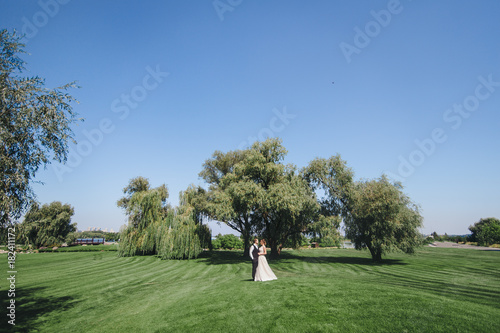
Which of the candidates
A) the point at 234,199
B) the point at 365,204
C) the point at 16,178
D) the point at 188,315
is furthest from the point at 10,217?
the point at 365,204

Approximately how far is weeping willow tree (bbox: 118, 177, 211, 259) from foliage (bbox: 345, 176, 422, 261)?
18.5 m

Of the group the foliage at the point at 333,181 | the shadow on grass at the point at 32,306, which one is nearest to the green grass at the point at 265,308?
the shadow on grass at the point at 32,306

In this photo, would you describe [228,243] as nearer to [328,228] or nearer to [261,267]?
[328,228]

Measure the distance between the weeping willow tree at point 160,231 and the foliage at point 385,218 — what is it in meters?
18.5

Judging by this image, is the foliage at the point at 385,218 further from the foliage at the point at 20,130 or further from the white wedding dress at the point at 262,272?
the foliage at the point at 20,130

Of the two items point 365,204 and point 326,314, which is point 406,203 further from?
point 326,314

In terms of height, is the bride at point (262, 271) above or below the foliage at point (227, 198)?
below

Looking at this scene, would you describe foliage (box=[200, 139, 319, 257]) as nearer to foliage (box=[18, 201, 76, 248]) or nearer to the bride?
the bride

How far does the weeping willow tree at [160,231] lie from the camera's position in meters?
27.3

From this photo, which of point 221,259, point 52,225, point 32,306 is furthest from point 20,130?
point 52,225

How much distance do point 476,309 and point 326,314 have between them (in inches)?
188

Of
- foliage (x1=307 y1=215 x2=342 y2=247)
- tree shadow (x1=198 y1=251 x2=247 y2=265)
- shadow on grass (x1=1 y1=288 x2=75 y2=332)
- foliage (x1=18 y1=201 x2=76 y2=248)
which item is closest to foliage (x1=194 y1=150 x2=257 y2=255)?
tree shadow (x1=198 y1=251 x2=247 y2=265)

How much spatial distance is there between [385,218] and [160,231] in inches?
1011

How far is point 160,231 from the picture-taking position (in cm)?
2911
